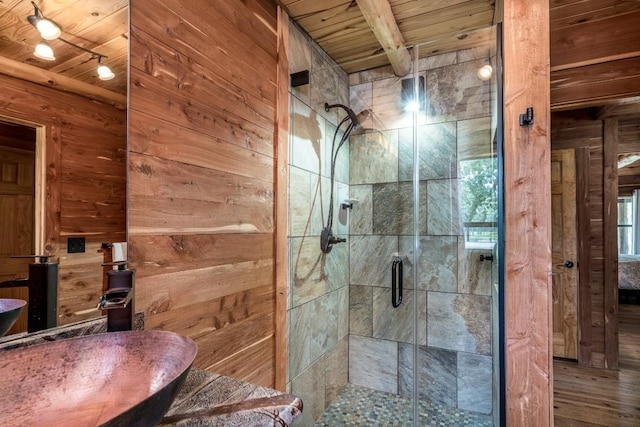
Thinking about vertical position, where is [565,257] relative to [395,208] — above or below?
below

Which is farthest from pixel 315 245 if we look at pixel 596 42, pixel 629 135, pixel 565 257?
pixel 629 135

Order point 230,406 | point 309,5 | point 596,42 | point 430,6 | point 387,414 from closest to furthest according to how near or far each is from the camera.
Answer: point 230,406, point 309,5, point 430,6, point 596,42, point 387,414

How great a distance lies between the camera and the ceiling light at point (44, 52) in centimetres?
83

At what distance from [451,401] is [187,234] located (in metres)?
2.31

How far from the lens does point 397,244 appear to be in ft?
8.27

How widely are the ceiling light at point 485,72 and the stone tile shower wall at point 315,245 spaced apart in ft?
3.37

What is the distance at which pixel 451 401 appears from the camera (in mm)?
2334

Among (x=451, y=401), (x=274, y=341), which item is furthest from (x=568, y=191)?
(x=274, y=341)

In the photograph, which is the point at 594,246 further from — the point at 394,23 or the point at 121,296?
the point at 121,296

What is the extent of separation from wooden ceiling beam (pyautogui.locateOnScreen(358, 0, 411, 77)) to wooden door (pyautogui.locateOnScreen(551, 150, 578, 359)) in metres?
1.95

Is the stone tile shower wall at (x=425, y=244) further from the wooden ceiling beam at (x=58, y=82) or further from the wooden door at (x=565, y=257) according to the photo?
the wooden ceiling beam at (x=58, y=82)

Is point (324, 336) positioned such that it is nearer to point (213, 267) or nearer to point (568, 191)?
point (213, 267)

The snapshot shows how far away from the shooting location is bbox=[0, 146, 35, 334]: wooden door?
758 millimetres

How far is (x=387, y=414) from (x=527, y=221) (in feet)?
5.81
